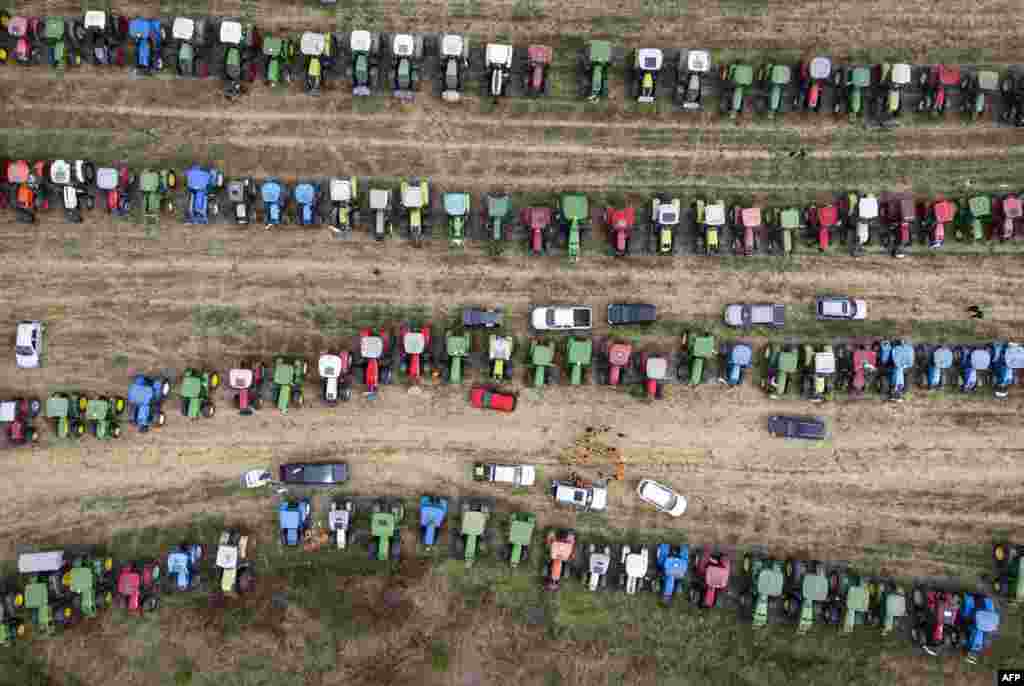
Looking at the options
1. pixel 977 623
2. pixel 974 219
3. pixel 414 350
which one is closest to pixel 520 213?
pixel 414 350

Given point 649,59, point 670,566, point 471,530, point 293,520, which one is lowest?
point 670,566

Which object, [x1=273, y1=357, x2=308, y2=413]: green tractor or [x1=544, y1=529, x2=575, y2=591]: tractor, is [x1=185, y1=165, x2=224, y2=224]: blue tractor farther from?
[x1=544, y1=529, x2=575, y2=591]: tractor

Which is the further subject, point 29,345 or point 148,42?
point 148,42

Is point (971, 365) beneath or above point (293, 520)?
above

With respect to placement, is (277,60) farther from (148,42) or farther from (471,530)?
(471,530)

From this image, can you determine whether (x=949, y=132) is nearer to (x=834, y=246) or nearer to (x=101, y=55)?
(x=834, y=246)

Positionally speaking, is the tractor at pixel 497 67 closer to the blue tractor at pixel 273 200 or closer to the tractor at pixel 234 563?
the blue tractor at pixel 273 200

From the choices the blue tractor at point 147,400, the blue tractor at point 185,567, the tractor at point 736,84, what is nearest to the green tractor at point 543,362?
the tractor at point 736,84

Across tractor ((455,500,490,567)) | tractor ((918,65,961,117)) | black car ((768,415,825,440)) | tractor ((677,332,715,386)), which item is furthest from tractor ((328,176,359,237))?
tractor ((918,65,961,117))
